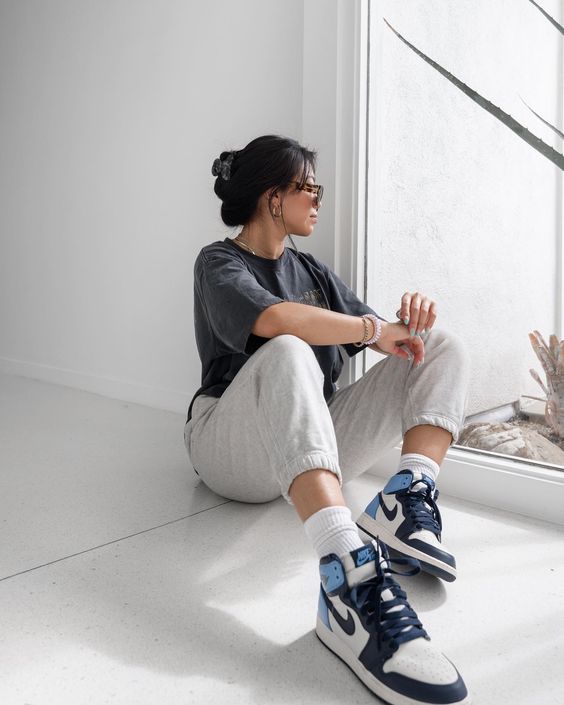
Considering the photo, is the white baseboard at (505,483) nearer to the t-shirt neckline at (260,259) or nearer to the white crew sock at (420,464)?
the white crew sock at (420,464)

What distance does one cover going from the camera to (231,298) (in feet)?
3.76

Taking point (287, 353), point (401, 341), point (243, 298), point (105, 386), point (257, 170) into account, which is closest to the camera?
point (287, 353)

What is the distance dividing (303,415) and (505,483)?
2.38 ft

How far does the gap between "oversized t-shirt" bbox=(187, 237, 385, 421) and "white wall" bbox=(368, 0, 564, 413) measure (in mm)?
240

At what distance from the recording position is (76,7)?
2.79 m

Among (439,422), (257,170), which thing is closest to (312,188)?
(257,170)

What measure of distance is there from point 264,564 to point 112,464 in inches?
31.4

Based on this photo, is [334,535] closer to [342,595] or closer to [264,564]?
[342,595]

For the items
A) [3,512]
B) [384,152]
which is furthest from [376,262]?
[3,512]

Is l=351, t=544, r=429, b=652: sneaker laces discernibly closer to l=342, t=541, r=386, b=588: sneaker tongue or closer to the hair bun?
l=342, t=541, r=386, b=588: sneaker tongue

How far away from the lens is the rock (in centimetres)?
140

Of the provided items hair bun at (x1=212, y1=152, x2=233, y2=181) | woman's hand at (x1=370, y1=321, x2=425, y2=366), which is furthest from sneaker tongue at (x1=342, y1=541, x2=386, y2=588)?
hair bun at (x1=212, y1=152, x2=233, y2=181)

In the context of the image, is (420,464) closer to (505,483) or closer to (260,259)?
(505,483)

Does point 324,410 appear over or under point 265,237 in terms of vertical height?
under
